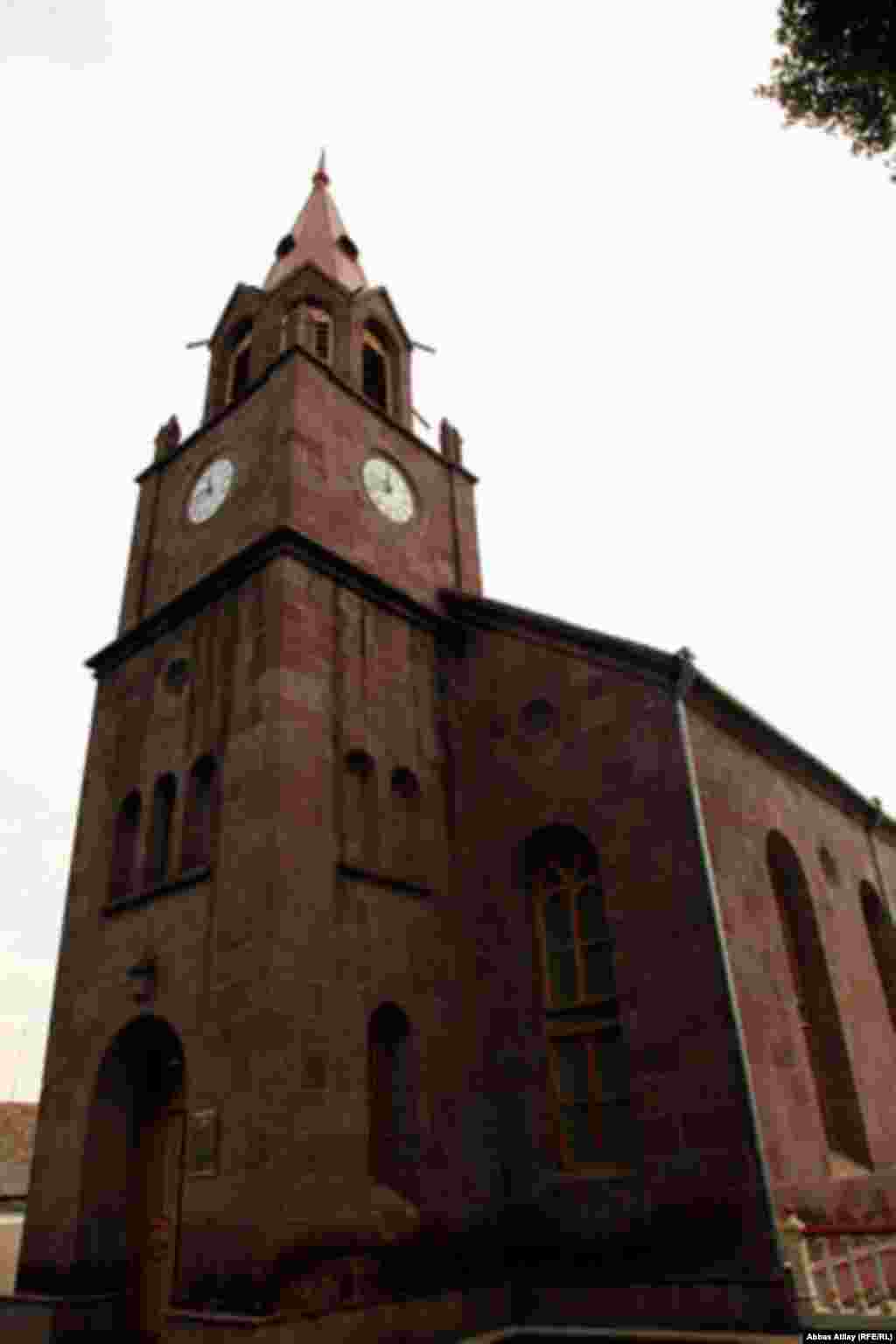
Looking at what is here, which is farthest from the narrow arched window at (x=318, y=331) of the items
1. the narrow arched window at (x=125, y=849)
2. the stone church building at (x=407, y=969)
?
the narrow arched window at (x=125, y=849)

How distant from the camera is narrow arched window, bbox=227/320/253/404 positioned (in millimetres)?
21469

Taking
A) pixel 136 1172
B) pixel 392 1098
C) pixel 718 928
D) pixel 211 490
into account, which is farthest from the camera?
pixel 211 490

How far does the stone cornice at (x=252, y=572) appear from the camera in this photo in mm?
15219

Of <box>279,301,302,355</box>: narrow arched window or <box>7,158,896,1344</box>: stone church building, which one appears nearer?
<box>7,158,896,1344</box>: stone church building

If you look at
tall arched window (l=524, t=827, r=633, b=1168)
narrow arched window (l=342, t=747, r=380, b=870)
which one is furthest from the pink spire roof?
tall arched window (l=524, t=827, r=633, b=1168)

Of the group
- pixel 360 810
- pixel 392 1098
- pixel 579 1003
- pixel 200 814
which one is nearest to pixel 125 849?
pixel 200 814

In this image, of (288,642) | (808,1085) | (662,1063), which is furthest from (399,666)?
(808,1085)

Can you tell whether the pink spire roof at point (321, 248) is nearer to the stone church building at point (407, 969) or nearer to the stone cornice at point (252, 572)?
the stone church building at point (407, 969)

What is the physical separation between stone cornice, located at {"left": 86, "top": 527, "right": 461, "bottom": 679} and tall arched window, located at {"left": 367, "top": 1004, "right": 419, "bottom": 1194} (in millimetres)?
6893

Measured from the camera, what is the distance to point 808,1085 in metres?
13.4

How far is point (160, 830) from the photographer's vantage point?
1512 centimetres

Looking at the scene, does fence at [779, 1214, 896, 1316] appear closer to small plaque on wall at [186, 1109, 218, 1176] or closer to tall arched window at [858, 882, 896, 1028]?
small plaque on wall at [186, 1109, 218, 1176]

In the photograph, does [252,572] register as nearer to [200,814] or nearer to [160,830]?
[200,814]

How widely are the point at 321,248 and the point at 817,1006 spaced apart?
782 inches
